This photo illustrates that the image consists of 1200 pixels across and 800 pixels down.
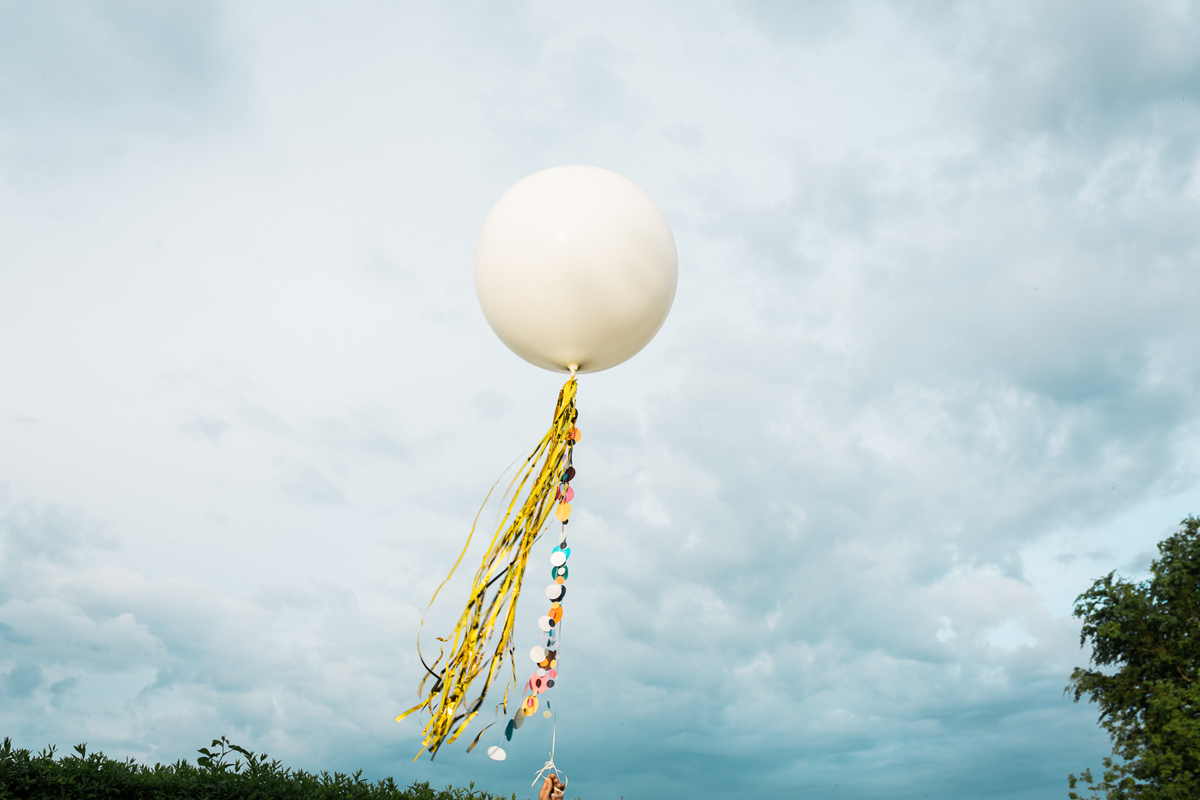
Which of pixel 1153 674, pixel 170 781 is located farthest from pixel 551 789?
pixel 1153 674

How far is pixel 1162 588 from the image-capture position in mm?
11531

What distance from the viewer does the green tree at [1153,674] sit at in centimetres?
988

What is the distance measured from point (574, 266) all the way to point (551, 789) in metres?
2.26

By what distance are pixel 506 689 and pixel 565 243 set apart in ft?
6.39

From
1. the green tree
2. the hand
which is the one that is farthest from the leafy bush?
the green tree

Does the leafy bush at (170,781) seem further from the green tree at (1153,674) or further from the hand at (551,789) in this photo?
the green tree at (1153,674)

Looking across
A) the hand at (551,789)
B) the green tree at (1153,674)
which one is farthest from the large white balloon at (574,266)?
the green tree at (1153,674)

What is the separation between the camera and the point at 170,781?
3705 millimetres

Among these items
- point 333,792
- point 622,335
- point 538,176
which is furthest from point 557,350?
point 333,792

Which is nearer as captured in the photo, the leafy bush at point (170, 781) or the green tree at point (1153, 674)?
the leafy bush at point (170, 781)

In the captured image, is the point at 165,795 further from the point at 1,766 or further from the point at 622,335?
the point at 622,335

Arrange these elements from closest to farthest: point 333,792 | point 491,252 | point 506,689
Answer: point 506,689
point 491,252
point 333,792

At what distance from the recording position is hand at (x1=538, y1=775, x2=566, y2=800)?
3281 mm

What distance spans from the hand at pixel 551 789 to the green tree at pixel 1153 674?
32.3ft
